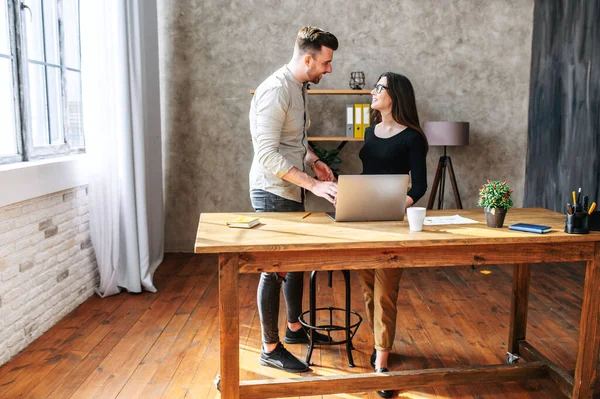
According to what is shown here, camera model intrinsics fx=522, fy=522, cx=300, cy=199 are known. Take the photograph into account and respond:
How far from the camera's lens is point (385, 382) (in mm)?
2312

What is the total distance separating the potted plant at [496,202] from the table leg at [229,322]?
1070 mm

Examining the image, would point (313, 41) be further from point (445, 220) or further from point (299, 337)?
point (299, 337)

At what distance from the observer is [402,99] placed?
2656 mm

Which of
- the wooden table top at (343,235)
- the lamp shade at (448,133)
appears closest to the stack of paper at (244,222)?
the wooden table top at (343,235)

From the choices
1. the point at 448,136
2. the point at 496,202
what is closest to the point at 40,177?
the point at 496,202

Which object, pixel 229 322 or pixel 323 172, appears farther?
pixel 323 172

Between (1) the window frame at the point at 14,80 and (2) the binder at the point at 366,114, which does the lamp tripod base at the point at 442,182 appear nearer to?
(2) the binder at the point at 366,114

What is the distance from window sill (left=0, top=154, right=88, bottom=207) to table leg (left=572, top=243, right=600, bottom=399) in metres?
2.77

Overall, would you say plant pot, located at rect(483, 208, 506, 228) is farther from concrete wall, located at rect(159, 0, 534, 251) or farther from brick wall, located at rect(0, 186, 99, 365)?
concrete wall, located at rect(159, 0, 534, 251)

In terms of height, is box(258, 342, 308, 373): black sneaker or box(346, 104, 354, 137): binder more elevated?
box(346, 104, 354, 137): binder

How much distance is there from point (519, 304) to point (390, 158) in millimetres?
1014

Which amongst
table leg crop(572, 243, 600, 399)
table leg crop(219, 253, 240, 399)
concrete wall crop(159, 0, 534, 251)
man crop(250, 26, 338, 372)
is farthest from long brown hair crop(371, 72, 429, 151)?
concrete wall crop(159, 0, 534, 251)

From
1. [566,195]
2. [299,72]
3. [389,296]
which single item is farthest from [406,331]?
[566,195]

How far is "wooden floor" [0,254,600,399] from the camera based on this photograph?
2.50 meters
